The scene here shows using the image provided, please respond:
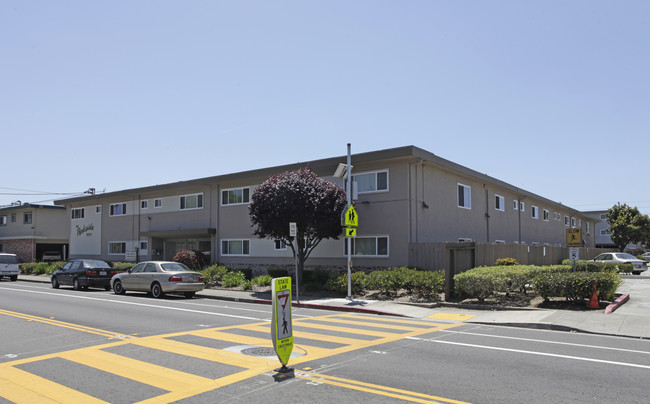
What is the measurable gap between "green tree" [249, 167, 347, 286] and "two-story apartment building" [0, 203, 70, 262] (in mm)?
33509

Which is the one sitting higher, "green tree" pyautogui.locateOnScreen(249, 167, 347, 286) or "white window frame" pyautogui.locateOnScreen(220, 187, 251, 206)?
"white window frame" pyautogui.locateOnScreen(220, 187, 251, 206)

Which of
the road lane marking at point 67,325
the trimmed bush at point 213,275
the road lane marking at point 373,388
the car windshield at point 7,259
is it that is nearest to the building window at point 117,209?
the car windshield at point 7,259

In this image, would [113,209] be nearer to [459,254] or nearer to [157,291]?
[157,291]

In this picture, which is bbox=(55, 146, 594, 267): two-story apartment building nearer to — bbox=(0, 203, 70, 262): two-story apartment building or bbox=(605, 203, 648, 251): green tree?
bbox=(0, 203, 70, 262): two-story apartment building

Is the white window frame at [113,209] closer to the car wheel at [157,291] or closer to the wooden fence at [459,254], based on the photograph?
the car wheel at [157,291]

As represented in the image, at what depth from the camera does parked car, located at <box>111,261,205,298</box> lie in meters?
19.2

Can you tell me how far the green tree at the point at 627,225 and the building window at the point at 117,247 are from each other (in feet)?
166

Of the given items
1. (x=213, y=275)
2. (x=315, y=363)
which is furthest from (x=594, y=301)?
(x=213, y=275)

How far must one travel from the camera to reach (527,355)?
8500 mm

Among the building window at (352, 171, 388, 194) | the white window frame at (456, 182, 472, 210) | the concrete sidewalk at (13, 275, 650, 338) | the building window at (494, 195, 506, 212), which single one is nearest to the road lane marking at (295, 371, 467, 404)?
the concrete sidewalk at (13, 275, 650, 338)

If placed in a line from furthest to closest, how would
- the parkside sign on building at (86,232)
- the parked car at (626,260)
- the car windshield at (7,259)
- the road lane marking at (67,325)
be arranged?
the parkside sign on building at (86,232), the parked car at (626,260), the car windshield at (7,259), the road lane marking at (67,325)

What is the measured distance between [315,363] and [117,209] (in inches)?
1285

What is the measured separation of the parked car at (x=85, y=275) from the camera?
23.7 m

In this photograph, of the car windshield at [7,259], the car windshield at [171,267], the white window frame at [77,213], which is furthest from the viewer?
the white window frame at [77,213]
